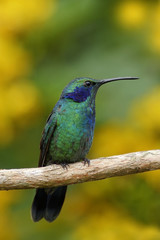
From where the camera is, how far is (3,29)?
4.36 metres

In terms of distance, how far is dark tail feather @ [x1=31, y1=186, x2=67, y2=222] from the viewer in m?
4.24

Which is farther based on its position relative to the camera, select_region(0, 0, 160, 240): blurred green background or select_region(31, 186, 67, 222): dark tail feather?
select_region(31, 186, 67, 222): dark tail feather

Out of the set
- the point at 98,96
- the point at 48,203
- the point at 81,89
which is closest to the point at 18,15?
the point at 81,89

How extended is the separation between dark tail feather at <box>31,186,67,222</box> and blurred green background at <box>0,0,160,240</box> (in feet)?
0.39

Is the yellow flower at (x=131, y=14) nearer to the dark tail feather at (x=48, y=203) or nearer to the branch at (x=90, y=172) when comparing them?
the branch at (x=90, y=172)

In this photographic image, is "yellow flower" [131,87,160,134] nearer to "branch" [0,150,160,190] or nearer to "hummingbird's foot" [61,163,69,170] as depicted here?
"branch" [0,150,160,190]

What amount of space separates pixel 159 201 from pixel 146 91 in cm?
92

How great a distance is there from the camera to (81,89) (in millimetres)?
4289

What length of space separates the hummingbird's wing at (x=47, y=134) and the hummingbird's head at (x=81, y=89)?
0.67 ft

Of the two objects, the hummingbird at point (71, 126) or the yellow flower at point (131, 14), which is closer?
the hummingbird at point (71, 126)

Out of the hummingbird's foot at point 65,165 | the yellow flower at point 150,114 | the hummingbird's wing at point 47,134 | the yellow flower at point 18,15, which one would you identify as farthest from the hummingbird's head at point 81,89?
the yellow flower at point 18,15

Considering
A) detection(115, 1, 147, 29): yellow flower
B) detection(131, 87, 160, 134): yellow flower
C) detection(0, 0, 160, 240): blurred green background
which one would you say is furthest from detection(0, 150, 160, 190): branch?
detection(115, 1, 147, 29): yellow flower

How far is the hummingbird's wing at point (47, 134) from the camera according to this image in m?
4.19

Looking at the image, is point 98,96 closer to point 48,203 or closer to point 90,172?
point 90,172
